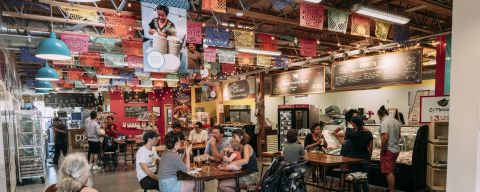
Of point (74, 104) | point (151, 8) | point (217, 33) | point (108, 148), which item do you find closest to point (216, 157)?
point (217, 33)

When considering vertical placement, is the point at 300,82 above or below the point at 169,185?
above

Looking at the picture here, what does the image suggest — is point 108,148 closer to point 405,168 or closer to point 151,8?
point 151,8

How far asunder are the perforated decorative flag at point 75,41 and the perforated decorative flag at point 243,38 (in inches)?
→ 122

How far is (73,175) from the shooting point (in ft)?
8.31

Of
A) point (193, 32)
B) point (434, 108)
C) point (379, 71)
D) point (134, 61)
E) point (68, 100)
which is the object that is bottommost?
point (68, 100)

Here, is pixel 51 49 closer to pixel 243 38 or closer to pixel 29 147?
pixel 243 38

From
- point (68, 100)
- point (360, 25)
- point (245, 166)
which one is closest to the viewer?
point (245, 166)

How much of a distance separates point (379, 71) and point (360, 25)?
6.11 feet

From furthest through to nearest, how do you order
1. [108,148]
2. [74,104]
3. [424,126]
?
[74,104], [108,148], [424,126]

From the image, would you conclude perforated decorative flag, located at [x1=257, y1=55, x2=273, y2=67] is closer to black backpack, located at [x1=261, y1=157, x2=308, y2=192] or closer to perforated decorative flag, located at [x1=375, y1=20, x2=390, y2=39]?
perforated decorative flag, located at [x1=375, y1=20, x2=390, y2=39]

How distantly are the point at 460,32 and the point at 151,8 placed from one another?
12.2 feet

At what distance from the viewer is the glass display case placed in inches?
302

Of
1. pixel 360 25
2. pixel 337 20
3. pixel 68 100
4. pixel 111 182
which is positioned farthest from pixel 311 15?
pixel 68 100

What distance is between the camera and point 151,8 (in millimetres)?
4238
